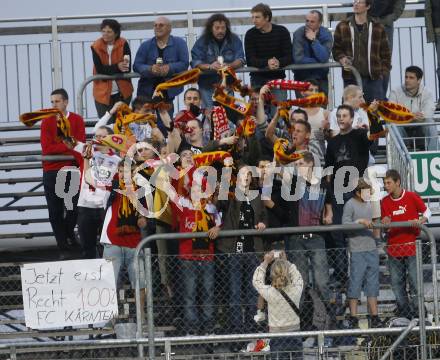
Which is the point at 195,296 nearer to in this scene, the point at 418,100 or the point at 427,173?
the point at 427,173

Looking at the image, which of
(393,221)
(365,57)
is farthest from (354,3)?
(393,221)

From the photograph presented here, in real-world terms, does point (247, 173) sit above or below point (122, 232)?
above

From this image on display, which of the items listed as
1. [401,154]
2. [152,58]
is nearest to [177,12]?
[152,58]

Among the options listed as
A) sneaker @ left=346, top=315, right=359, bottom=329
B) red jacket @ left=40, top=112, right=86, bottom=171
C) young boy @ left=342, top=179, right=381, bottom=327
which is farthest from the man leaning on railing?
red jacket @ left=40, top=112, right=86, bottom=171

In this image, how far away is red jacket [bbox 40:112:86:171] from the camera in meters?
18.0

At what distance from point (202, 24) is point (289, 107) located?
3.41 m

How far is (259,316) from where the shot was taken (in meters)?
16.1

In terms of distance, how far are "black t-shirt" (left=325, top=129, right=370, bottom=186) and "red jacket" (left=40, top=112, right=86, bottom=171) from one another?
2862 millimetres

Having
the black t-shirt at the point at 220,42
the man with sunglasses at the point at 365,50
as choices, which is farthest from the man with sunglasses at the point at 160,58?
the man with sunglasses at the point at 365,50

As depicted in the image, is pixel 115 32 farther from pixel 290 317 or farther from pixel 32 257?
pixel 290 317

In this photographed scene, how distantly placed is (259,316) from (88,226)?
240 centimetres

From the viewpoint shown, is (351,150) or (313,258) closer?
(313,258)

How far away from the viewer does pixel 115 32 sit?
19.2 metres

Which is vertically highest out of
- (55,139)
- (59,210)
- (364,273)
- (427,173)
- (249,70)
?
(249,70)
